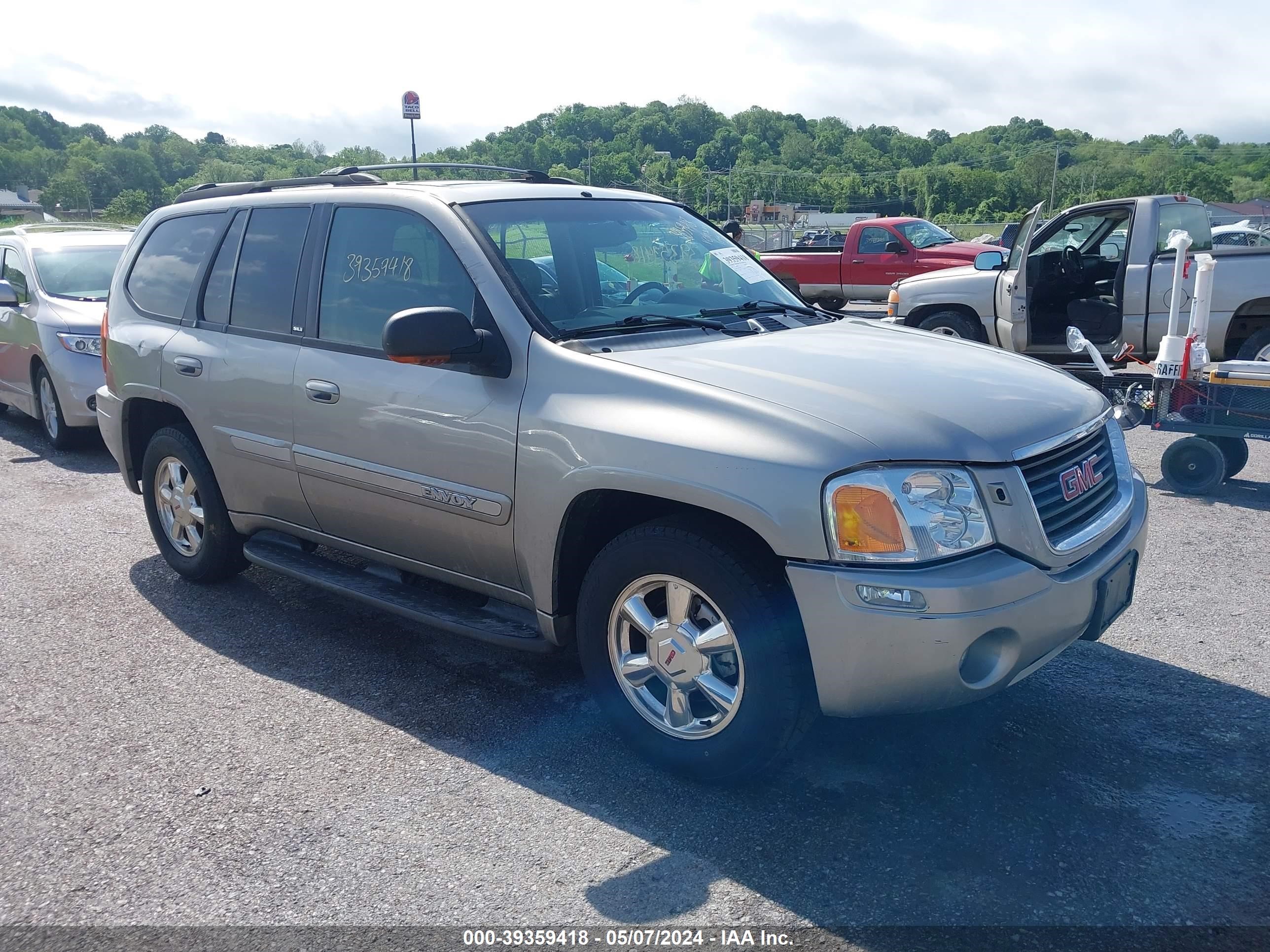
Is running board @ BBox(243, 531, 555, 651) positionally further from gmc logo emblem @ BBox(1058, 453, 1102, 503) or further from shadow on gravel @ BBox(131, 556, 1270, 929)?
gmc logo emblem @ BBox(1058, 453, 1102, 503)

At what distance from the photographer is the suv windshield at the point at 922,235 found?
18016 mm

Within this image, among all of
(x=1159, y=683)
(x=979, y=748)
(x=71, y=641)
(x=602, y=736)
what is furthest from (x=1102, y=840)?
(x=71, y=641)

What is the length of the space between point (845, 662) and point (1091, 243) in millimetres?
8708

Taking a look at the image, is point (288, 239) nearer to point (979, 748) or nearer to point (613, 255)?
point (613, 255)

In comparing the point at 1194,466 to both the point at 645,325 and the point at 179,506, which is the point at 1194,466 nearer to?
the point at 645,325

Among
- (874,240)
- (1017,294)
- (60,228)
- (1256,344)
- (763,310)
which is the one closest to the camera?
(763,310)

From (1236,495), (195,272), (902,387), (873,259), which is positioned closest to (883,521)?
(902,387)

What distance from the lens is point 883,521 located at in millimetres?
2822

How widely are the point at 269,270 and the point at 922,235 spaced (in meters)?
15.6

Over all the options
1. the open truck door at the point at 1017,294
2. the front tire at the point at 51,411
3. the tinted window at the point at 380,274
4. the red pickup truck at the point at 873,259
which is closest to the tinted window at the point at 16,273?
the front tire at the point at 51,411

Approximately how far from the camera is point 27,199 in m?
69.1

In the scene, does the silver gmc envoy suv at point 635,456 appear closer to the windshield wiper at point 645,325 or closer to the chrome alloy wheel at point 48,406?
the windshield wiper at point 645,325

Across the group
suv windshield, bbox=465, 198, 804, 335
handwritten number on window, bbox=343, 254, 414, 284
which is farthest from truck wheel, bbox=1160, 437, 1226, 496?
handwritten number on window, bbox=343, 254, 414, 284

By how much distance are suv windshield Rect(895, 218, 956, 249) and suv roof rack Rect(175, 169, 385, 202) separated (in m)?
14.6
